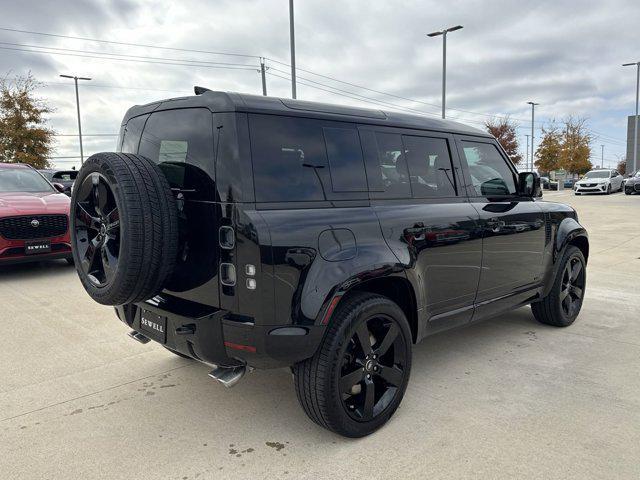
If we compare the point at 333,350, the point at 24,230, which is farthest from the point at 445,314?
the point at 24,230

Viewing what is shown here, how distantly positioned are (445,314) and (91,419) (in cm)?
239

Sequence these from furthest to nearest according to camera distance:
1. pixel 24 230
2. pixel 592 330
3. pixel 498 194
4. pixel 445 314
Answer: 1. pixel 24 230
2. pixel 592 330
3. pixel 498 194
4. pixel 445 314

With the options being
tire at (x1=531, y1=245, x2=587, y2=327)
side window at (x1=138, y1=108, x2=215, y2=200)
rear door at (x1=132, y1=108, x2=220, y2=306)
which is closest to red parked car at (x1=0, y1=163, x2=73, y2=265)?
side window at (x1=138, y1=108, x2=215, y2=200)

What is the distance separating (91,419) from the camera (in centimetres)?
309

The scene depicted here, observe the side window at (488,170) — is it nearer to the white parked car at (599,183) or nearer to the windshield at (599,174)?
the white parked car at (599,183)

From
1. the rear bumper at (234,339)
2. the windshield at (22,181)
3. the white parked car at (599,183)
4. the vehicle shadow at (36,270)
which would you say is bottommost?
the vehicle shadow at (36,270)

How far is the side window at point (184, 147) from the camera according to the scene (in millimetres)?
2668

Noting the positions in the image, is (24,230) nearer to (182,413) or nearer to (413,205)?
(182,413)

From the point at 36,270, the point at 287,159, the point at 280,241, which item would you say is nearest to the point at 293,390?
the point at 280,241

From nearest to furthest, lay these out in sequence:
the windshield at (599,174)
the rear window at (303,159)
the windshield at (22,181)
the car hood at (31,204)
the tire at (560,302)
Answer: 1. the rear window at (303,159)
2. the tire at (560,302)
3. the car hood at (31,204)
4. the windshield at (22,181)
5. the windshield at (599,174)

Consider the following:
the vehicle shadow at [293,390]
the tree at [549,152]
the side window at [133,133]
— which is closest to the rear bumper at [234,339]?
the vehicle shadow at [293,390]

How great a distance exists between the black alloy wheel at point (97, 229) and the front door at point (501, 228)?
2502mm

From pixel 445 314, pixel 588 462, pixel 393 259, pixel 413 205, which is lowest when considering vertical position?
pixel 588 462

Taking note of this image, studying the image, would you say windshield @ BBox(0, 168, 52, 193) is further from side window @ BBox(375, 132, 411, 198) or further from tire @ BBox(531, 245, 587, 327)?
tire @ BBox(531, 245, 587, 327)
